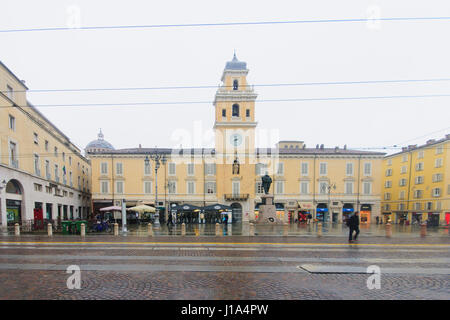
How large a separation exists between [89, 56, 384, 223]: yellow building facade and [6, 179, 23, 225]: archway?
44.5ft

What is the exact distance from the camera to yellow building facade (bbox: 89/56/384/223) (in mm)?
36500

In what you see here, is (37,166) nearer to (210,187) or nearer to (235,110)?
(210,187)

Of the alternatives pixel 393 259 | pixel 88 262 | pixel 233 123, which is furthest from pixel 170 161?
pixel 393 259

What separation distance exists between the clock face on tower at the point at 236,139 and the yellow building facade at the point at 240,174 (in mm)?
29

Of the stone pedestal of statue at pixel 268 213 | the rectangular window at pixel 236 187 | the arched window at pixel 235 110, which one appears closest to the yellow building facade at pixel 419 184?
the rectangular window at pixel 236 187

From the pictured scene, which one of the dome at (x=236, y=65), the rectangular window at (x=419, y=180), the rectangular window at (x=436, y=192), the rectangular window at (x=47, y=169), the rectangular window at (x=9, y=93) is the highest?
the dome at (x=236, y=65)

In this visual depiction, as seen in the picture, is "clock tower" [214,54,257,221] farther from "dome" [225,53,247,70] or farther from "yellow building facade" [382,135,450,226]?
"yellow building facade" [382,135,450,226]

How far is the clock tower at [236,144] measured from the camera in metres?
36.6

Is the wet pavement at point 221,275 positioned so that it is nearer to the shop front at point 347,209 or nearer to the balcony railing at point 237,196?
the balcony railing at point 237,196

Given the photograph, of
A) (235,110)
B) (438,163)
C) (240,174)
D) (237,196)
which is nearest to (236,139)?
(235,110)

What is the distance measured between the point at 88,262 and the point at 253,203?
3042cm

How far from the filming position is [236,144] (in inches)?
1441

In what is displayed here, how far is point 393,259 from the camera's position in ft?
28.5
